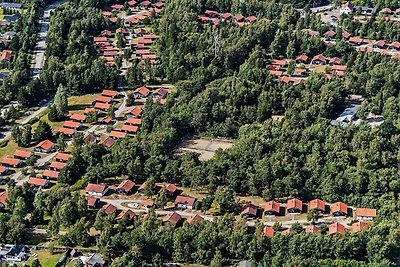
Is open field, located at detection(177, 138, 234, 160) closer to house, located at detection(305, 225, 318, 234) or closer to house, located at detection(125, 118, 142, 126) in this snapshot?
house, located at detection(125, 118, 142, 126)

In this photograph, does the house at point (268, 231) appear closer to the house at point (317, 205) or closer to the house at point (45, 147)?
the house at point (317, 205)

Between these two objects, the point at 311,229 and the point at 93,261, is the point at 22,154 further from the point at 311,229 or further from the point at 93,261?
the point at 311,229

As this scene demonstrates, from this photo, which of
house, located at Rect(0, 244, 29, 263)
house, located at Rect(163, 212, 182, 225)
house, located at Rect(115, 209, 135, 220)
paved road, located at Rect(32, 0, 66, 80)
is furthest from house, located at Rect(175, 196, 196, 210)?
paved road, located at Rect(32, 0, 66, 80)

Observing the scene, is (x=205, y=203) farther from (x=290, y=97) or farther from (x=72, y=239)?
(x=290, y=97)

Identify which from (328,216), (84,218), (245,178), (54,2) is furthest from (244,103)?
(54,2)

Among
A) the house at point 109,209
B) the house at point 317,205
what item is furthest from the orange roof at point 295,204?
the house at point 109,209

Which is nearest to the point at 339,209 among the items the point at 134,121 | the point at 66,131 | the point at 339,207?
the point at 339,207
